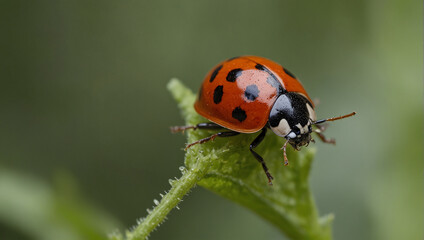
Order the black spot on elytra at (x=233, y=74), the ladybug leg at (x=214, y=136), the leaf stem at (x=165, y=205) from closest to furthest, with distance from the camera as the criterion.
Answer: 1. the leaf stem at (x=165, y=205)
2. the ladybug leg at (x=214, y=136)
3. the black spot on elytra at (x=233, y=74)

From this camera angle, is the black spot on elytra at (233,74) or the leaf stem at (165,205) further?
the black spot on elytra at (233,74)

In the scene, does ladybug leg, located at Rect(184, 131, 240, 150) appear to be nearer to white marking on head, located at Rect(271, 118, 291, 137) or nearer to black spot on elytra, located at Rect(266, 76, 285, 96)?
white marking on head, located at Rect(271, 118, 291, 137)

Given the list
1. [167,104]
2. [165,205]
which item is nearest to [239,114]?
[165,205]

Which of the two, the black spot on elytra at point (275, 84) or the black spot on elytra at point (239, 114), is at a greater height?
the black spot on elytra at point (275, 84)

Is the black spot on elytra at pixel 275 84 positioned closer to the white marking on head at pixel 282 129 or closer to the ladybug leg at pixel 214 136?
the white marking on head at pixel 282 129

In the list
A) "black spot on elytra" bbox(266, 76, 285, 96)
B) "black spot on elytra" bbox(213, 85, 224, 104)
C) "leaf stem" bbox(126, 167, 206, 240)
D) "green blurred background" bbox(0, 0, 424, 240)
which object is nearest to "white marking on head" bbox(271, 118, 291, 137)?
"black spot on elytra" bbox(266, 76, 285, 96)

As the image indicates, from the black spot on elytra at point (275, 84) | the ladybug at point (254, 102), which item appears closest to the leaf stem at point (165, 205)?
the ladybug at point (254, 102)

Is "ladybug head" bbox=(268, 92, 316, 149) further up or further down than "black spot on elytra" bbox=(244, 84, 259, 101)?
further down
